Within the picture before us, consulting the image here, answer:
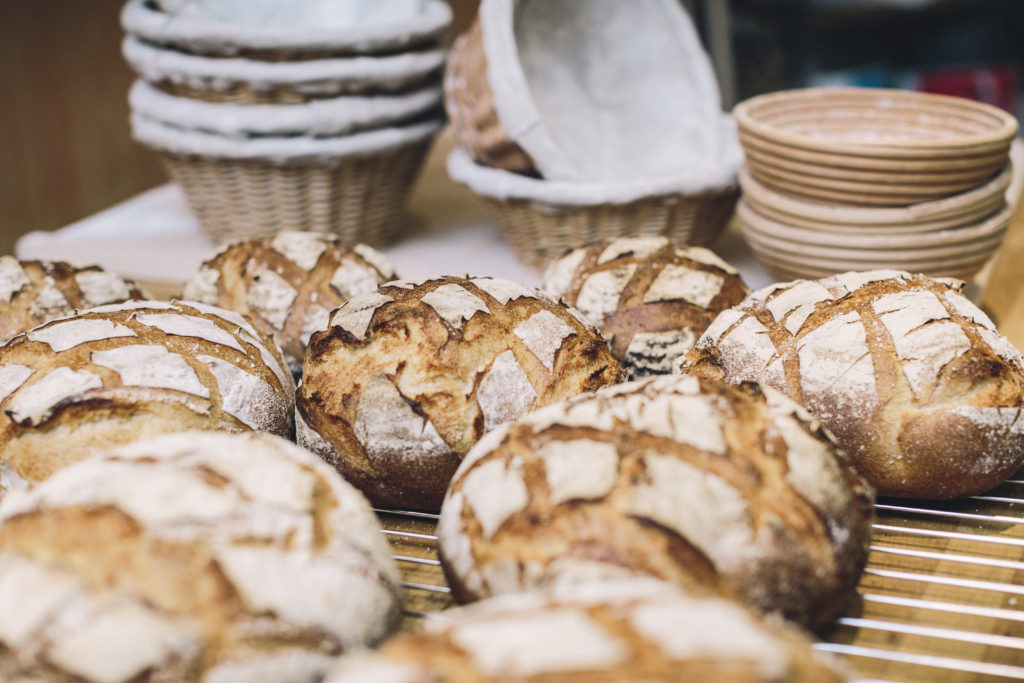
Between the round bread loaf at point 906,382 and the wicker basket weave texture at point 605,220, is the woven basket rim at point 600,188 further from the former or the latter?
the round bread loaf at point 906,382

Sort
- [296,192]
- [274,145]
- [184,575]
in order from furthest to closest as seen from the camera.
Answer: [296,192] < [274,145] < [184,575]

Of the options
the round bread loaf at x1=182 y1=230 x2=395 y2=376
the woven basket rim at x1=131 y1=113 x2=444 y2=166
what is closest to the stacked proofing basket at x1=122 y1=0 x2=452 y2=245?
the woven basket rim at x1=131 y1=113 x2=444 y2=166

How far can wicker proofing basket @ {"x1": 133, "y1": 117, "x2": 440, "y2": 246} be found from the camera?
1930 millimetres

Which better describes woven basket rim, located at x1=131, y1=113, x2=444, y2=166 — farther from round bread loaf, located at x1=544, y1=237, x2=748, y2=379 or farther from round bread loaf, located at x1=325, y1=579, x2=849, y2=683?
round bread loaf, located at x1=325, y1=579, x2=849, y2=683

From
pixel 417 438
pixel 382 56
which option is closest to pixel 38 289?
pixel 417 438

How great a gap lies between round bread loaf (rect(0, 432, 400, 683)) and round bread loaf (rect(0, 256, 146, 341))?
602mm

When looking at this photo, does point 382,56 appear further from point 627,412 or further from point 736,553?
point 736,553

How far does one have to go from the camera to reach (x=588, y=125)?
206 centimetres

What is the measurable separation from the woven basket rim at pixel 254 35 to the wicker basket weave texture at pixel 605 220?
0.40 meters

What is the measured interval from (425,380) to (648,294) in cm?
44

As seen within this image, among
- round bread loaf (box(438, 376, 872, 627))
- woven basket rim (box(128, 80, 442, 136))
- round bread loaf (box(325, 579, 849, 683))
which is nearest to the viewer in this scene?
round bread loaf (box(325, 579, 849, 683))

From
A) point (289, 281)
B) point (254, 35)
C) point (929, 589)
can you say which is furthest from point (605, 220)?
point (929, 589)

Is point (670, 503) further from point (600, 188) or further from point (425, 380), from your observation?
point (600, 188)

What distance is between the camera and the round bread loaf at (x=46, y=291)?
135cm
